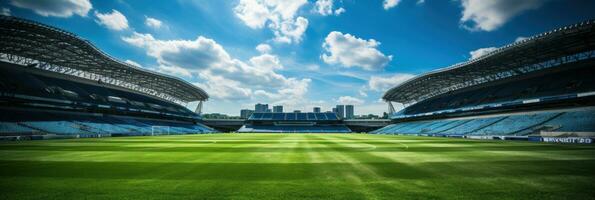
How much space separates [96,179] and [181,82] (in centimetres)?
6100

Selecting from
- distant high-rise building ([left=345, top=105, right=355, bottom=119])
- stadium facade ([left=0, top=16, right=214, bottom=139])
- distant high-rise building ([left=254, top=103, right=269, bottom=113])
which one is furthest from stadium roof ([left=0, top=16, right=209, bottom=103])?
distant high-rise building ([left=345, top=105, right=355, bottom=119])

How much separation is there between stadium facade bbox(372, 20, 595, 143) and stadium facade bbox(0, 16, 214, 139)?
5614 cm

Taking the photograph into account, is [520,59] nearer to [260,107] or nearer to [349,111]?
[349,111]

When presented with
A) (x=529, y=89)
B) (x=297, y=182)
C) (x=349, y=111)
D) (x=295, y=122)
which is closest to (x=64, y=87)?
(x=297, y=182)

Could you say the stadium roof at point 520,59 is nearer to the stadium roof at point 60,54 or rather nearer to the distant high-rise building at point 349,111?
the stadium roof at point 60,54

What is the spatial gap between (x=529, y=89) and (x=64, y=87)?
83.2 metres

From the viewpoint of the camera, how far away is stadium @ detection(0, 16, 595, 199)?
6.88 m

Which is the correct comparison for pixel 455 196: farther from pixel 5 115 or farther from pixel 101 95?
pixel 101 95

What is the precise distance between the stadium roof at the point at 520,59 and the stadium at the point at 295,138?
0.25 metres

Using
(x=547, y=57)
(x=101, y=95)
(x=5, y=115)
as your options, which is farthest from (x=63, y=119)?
(x=547, y=57)

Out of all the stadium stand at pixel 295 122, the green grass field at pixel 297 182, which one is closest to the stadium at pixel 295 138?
the green grass field at pixel 297 182

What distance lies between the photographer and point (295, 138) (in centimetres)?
3797

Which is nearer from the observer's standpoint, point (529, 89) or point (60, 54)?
point (60, 54)

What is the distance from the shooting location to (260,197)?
582 cm
